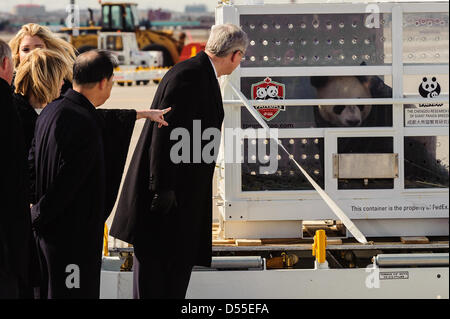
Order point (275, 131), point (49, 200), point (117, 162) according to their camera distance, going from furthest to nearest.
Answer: point (275, 131)
point (117, 162)
point (49, 200)

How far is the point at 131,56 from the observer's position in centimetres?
→ 3119

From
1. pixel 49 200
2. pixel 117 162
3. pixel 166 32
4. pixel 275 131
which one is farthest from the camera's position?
pixel 166 32

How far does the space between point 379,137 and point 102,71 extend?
77.3 inches

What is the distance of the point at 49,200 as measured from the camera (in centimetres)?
408

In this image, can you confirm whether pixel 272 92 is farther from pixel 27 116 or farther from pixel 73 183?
pixel 73 183

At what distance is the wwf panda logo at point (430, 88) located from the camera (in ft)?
18.0

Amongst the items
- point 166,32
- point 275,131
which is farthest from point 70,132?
point 166,32

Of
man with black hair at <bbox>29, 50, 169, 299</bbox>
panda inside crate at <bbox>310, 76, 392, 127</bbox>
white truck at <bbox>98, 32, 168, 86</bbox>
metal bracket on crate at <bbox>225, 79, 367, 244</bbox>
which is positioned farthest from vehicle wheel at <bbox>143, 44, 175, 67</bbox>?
man with black hair at <bbox>29, 50, 169, 299</bbox>

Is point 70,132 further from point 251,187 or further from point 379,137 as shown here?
point 379,137

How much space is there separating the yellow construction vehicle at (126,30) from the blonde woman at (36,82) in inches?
1057

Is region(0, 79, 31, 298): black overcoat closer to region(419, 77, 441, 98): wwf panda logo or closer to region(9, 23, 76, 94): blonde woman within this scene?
region(9, 23, 76, 94): blonde woman

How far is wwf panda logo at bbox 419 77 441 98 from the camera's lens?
5.50m

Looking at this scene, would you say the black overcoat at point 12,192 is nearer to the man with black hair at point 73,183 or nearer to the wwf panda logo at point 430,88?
the man with black hair at point 73,183
